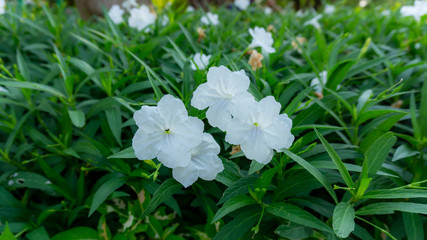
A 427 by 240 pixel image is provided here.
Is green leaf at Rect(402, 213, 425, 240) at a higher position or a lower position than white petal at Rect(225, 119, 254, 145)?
lower

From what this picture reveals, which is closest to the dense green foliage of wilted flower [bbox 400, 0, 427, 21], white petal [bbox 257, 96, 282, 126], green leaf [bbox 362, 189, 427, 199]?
green leaf [bbox 362, 189, 427, 199]

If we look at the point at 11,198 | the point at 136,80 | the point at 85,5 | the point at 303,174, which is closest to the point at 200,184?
the point at 303,174

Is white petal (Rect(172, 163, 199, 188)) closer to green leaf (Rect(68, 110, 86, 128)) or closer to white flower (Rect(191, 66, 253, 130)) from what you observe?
white flower (Rect(191, 66, 253, 130))

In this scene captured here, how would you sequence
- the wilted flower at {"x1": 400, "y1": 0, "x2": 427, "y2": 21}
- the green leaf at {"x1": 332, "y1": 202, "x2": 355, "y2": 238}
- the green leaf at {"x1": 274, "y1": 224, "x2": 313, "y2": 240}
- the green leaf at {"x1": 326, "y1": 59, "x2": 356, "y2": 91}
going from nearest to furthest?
the green leaf at {"x1": 332, "y1": 202, "x2": 355, "y2": 238} < the green leaf at {"x1": 274, "y1": 224, "x2": 313, "y2": 240} < the green leaf at {"x1": 326, "y1": 59, "x2": 356, "y2": 91} < the wilted flower at {"x1": 400, "y1": 0, "x2": 427, "y2": 21}

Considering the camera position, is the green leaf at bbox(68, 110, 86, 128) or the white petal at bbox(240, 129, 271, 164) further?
the green leaf at bbox(68, 110, 86, 128)

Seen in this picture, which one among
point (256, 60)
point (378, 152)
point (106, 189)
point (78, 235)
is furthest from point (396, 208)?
point (78, 235)

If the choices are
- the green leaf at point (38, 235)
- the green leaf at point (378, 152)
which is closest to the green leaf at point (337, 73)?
the green leaf at point (378, 152)
